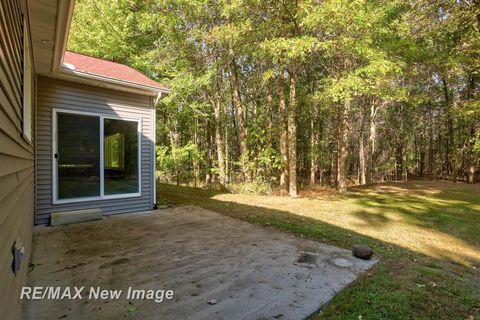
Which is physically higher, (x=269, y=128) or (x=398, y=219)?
(x=269, y=128)

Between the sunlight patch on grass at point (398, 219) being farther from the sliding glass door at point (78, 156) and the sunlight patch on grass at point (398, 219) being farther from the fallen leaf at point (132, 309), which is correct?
the fallen leaf at point (132, 309)

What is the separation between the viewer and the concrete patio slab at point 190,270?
7.69ft

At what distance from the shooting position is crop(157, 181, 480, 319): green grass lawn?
2561 millimetres

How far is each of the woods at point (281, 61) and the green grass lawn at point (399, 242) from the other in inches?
97.4

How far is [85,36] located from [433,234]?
12.2 m

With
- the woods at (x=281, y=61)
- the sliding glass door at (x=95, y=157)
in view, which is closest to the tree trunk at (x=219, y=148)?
the woods at (x=281, y=61)

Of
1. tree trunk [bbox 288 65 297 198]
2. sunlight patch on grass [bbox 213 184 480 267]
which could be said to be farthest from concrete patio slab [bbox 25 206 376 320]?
tree trunk [bbox 288 65 297 198]

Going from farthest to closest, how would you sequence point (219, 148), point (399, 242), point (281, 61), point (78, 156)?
point (219, 148) < point (281, 61) < point (78, 156) < point (399, 242)

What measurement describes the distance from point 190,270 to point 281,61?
6408 mm

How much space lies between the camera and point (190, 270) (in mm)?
3084

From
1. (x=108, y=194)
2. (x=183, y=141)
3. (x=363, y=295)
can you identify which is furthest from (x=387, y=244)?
(x=183, y=141)

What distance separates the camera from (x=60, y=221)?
4.82 meters

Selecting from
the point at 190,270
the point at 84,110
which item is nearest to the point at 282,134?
the point at 84,110

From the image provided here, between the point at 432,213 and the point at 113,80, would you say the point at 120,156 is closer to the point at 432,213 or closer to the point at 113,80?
the point at 113,80
